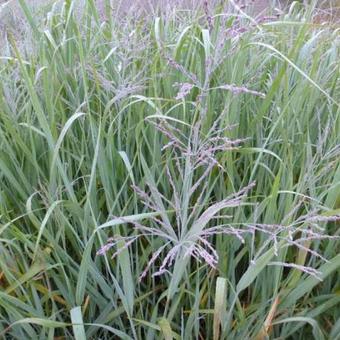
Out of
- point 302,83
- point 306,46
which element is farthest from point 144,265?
point 306,46

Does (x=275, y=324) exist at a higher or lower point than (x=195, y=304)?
lower

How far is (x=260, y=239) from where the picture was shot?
0.97 metres

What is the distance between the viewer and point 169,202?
0.76m

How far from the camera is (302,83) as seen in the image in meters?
1.13

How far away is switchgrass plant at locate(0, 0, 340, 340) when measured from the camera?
863 mm

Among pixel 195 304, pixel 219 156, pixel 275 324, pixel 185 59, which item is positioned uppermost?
pixel 185 59

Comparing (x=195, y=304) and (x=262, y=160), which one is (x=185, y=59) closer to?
(x=262, y=160)

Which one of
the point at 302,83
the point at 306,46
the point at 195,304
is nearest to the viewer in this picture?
the point at 195,304

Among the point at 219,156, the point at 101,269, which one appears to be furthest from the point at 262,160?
the point at 101,269

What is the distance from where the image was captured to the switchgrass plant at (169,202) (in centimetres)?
86

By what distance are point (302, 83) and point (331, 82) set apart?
0.20 m

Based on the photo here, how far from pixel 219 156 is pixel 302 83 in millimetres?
256

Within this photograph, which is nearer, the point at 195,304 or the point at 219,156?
the point at 195,304

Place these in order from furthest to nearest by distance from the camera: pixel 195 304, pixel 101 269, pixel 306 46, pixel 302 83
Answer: pixel 306 46, pixel 302 83, pixel 101 269, pixel 195 304
